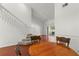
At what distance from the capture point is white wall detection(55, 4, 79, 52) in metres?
2.32

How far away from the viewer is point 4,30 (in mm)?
2742

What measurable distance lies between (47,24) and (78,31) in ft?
2.40

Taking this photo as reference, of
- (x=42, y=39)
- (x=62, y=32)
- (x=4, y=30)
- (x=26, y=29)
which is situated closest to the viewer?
(x=26, y=29)

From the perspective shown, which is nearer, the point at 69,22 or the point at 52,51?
the point at 52,51

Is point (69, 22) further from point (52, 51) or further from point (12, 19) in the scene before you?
point (52, 51)

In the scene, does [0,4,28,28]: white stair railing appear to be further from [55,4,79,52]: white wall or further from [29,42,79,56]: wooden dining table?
[55,4,79,52]: white wall

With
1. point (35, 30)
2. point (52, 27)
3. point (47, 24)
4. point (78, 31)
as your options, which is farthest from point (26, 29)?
point (78, 31)

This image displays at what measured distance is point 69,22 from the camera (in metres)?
2.64

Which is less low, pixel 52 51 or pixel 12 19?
pixel 12 19

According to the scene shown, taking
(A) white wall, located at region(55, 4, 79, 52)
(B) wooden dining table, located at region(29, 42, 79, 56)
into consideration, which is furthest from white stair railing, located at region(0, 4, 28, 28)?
(A) white wall, located at region(55, 4, 79, 52)

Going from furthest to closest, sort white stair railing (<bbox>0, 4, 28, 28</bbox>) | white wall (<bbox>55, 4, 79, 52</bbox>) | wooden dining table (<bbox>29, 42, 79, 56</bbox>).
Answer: white wall (<bbox>55, 4, 79, 52</bbox>), white stair railing (<bbox>0, 4, 28, 28</bbox>), wooden dining table (<bbox>29, 42, 79, 56</bbox>)

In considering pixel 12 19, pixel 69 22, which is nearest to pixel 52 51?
pixel 12 19

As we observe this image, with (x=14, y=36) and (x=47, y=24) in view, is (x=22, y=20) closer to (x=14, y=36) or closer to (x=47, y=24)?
(x=14, y=36)

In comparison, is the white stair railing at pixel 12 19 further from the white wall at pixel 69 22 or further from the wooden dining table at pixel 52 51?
the white wall at pixel 69 22
